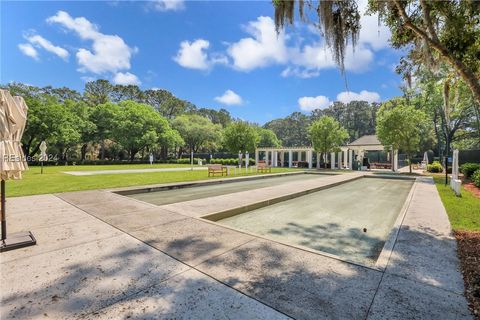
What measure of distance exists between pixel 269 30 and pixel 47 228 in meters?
5.70

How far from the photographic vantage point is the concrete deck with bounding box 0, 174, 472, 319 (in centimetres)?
206

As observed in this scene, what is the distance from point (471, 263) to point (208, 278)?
3.36m

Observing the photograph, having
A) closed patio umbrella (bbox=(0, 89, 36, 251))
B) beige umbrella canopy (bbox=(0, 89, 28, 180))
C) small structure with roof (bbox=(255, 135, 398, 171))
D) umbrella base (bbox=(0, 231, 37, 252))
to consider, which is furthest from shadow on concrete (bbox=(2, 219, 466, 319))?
small structure with roof (bbox=(255, 135, 398, 171))

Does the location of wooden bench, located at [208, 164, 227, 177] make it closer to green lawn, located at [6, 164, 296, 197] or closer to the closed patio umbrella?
green lawn, located at [6, 164, 296, 197]

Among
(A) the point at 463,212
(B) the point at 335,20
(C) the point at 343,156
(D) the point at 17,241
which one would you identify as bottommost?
(A) the point at 463,212

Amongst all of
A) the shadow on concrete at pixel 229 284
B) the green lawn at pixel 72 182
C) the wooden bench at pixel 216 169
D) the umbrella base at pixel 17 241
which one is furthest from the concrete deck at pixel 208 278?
the wooden bench at pixel 216 169

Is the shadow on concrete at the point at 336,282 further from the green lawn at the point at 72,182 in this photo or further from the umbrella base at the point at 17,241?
the green lawn at the point at 72,182

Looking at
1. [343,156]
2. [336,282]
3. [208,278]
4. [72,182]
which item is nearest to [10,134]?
[208,278]

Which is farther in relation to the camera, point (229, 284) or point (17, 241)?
point (17, 241)

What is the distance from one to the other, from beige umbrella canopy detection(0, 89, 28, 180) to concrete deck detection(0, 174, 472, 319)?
1154 mm

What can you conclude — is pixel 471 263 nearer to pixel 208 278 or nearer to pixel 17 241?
pixel 208 278

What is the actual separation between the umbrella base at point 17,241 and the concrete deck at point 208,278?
125mm

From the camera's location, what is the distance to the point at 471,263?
304cm

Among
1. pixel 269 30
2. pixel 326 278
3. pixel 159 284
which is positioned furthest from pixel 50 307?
pixel 269 30
